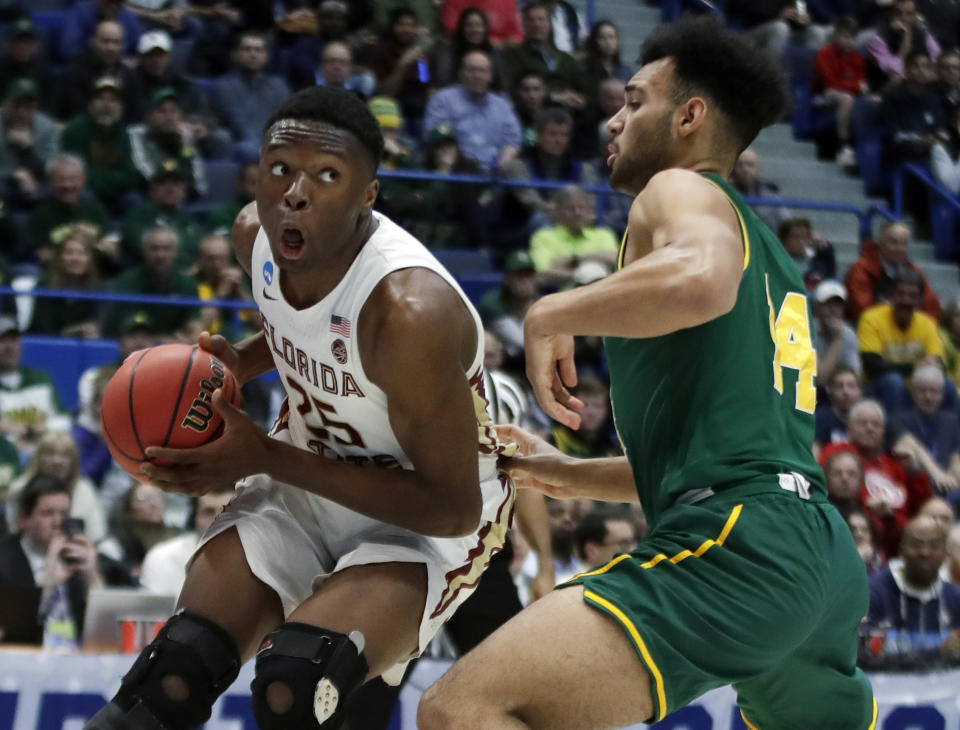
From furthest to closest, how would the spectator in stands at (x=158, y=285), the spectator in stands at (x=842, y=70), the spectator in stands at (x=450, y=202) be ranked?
the spectator in stands at (x=842, y=70)
the spectator in stands at (x=450, y=202)
the spectator in stands at (x=158, y=285)

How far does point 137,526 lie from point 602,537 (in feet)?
6.75

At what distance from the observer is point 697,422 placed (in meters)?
2.81

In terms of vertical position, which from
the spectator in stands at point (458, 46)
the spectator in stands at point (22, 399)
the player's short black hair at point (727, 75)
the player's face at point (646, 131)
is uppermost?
the player's short black hair at point (727, 75)

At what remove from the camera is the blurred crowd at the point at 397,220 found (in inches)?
241

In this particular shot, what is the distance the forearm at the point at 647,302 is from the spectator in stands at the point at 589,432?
443 cm

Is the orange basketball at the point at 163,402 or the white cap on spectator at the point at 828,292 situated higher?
the orange basketball at the point at 163,402

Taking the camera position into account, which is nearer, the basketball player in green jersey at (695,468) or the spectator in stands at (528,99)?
the basketball player in green jersey at (695,468)

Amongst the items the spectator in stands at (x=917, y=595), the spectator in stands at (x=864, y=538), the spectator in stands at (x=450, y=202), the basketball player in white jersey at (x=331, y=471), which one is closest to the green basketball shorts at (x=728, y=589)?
the basketball player in white jersey at (x=331, y=471)

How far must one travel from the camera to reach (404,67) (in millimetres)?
9227

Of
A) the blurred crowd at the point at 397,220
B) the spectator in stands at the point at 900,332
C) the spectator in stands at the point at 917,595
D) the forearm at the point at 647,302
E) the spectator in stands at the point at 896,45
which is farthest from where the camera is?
the spectator in stands at the point at 896,45

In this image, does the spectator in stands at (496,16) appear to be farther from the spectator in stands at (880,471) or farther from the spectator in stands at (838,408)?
the spectator in stands at (880,471)

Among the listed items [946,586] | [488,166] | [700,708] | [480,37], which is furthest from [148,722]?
[480,37]

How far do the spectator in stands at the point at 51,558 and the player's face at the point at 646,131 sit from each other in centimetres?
337

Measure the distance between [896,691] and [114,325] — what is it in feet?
14.3
